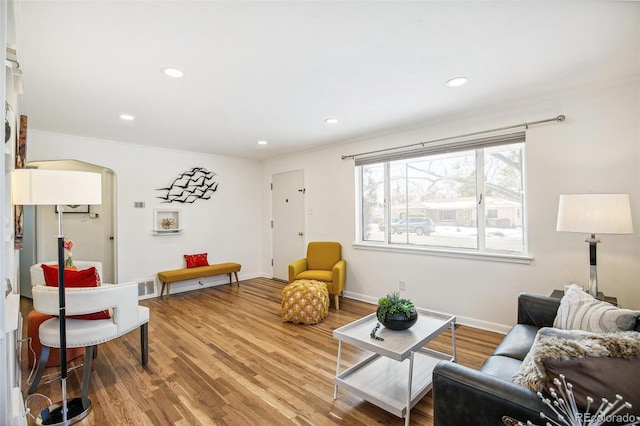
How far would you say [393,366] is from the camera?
7.53ft

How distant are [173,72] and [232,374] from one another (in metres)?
2.39

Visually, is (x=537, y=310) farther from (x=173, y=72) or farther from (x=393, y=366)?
(x=173, y=72)

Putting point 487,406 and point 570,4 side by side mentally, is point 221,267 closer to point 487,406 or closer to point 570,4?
point 487,406

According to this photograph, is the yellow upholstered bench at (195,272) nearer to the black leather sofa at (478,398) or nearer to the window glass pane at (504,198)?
the window glass pane at (504,198)

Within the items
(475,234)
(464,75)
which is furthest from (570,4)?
(475,234)

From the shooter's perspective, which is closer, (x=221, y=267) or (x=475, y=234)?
(x=475, y=234)

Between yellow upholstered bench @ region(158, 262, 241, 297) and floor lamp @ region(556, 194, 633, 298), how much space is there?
4534 mm

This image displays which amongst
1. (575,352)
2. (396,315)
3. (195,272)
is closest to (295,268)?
(195,272)

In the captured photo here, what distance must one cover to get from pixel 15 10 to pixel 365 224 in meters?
3.88

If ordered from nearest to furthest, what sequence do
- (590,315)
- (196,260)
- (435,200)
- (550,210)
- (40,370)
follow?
(590,315), (40,370), (550,210), (435,200), (196,260)

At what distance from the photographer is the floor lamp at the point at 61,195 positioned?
1651 millimetres

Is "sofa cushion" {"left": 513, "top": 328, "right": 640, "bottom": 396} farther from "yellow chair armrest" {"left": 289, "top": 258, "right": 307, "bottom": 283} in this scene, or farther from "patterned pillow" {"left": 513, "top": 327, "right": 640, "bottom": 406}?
"yellow chair armrest" {"left": 289, "top": 258, "right": 307, "bottom": 283}

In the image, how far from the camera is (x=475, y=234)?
3.43m

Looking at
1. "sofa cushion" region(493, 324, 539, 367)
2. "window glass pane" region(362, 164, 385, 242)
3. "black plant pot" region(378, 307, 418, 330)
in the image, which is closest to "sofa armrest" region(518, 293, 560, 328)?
"sofa cushion" region(493, 324, 539, 367)
